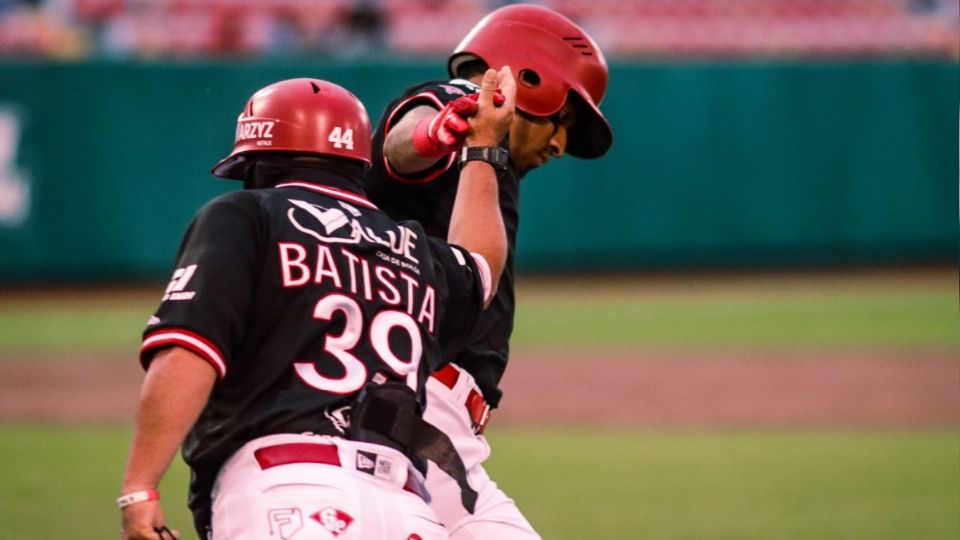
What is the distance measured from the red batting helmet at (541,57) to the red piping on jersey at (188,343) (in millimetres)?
1755

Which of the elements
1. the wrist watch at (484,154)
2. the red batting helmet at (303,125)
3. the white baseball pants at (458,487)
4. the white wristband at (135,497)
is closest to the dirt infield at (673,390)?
the white baseball pants at (458,487)

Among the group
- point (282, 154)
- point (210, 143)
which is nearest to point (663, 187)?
point (210, 143)

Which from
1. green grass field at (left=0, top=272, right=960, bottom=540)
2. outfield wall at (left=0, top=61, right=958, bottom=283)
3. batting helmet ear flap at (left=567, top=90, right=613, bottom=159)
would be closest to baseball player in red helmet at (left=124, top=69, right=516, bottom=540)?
batting helmet ear flap at (left=567, top=90, right=613, bottom=159)

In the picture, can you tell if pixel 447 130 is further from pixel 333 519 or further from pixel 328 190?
pixel 333 519

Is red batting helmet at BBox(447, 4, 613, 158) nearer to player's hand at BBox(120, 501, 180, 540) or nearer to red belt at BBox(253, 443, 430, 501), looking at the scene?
red belt at BBox(253, 443, 430, 501)

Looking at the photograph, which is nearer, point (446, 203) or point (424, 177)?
point (424, 177)

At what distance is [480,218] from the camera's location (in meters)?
3.40

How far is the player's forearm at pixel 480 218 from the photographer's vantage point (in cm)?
338

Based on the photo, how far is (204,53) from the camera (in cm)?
1616

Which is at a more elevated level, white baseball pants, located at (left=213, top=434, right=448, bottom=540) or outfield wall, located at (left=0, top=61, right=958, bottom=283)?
outfield wall, located at (left=0, top=61, right=958, bottom=283)

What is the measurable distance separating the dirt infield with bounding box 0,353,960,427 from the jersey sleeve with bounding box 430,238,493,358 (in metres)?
5.54

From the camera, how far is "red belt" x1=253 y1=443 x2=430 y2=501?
9.09ft

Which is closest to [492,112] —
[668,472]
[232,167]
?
[232,167]

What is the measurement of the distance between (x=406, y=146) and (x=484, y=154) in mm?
287
